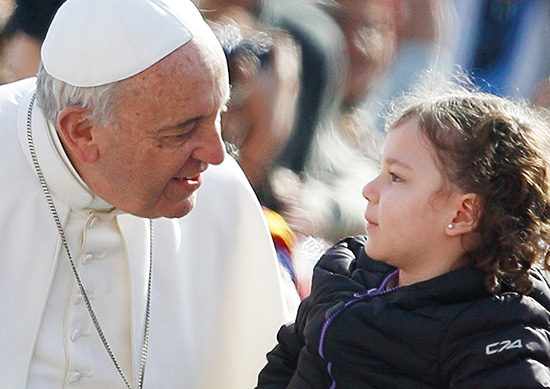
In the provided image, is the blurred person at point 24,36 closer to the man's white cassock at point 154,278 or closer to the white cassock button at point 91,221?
the man's white cassock at point 154,278

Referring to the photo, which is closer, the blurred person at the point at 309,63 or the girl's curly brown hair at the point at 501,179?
the girl's curly brown hair at the point at 501,179

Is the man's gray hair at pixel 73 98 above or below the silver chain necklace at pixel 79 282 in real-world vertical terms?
above

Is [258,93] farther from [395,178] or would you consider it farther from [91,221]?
[395,178]

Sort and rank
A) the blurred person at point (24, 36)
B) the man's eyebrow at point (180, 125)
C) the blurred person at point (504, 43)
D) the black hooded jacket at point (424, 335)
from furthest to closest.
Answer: the blurred person at point (504, 43) < the blurred person at point (24, 36) < the man's eyebrow at point (180, 125) < the black hooded jacket at point (424, 335)

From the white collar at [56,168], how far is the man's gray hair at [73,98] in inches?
2.1

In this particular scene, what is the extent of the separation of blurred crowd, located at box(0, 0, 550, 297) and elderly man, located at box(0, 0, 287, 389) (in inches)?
36.1

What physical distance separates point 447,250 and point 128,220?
1.01 metres

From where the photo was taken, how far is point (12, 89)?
2.90 meters

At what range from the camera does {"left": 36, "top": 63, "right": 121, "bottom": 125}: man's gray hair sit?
2531mm

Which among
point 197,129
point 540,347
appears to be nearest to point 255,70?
point 197,129

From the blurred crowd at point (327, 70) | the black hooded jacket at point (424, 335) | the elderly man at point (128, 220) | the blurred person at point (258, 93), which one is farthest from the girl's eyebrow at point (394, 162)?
the blurred person at point (258, 93)

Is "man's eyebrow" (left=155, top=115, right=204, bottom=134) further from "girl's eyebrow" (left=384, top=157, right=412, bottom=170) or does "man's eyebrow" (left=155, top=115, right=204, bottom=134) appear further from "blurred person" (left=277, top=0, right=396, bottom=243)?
"blurred person" (left=277, top=0, right=396, bottom=243)

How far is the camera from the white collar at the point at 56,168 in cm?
267

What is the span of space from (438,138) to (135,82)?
0.81 m
